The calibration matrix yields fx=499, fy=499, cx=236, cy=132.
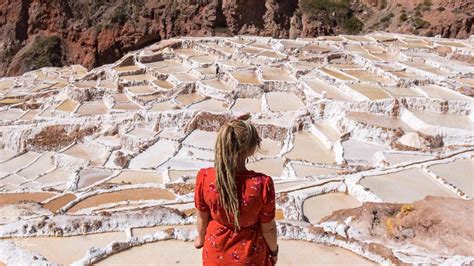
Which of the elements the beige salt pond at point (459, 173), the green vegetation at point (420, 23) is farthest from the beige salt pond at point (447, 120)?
the green vegetation at point (420, 23)

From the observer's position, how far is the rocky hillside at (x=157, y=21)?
32.8 metres

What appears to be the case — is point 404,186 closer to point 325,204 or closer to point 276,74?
point 325,204

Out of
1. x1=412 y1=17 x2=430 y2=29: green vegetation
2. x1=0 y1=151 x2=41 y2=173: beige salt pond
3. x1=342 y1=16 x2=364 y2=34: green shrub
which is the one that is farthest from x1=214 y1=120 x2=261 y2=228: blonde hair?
x1=342 y1=16 x2=364 y2=34: green shrub

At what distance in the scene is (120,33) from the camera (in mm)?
33062

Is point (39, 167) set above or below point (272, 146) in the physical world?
below

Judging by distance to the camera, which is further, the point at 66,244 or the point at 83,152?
the point at 83,152

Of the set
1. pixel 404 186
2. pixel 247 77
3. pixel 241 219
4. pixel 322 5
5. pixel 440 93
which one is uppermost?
pixel 241 219

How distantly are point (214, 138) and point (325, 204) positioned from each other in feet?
20.4

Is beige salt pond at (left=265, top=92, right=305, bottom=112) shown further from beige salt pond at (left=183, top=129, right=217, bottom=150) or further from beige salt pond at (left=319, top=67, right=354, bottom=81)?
beige salt pond at (left=183, top=129, right=217, bottom=150)

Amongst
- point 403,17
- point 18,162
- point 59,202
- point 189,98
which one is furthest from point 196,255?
point 403,17

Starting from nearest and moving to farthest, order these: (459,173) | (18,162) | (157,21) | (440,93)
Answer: (459,173) < (440,93) < (18,162) < (157,21)

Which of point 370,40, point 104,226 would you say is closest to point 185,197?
point 104,226

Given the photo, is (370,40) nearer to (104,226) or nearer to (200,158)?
(200,158)

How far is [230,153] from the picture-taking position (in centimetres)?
293
